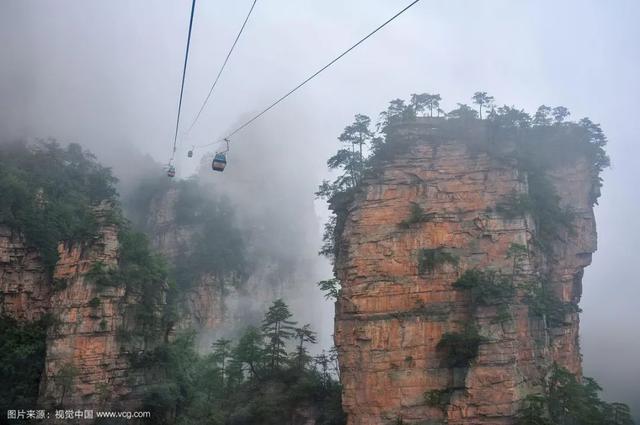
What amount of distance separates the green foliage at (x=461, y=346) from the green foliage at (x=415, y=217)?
596 centimetres

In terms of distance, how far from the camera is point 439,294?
2694 cm

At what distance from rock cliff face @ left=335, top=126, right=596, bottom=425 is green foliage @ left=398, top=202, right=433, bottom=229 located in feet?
0.51

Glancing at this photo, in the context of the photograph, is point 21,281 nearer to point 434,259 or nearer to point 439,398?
point 434,259

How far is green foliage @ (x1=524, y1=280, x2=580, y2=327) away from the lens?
2592cm

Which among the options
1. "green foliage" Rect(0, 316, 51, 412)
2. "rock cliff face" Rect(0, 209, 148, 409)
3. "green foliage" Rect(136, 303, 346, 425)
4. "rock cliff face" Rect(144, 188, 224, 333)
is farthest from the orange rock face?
"rock cliff face" Rect(144, 188, 224, 333)

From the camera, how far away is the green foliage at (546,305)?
2592 centimetres

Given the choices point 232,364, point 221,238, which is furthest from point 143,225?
point 232,364

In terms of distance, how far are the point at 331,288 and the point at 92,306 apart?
14.7 m

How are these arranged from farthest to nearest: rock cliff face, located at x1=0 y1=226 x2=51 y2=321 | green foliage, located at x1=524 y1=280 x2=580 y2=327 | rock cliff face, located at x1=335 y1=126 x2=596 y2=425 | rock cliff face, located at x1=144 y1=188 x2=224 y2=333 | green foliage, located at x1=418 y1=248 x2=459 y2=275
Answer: rock cliff face, located at x1=144 y1=188 x2=224 y2=333
rock cliff face, located at x1=0 y1=226 x2=51 y2=321
green foliage, located at x1=418 y1=248 x2=459 y2=275
green foliage, located at x1=524 y1=280 x2=580 y2=327
rock cliff face, located at x1=335 y1=126 x2=596 y2=425

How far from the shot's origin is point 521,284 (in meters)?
26.0

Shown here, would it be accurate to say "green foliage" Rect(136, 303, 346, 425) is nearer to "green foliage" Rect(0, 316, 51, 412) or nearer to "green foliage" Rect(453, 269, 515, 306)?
"green foliage" Rect(0, 316, 51, 412)

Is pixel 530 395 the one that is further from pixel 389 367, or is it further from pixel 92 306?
pixel 92 306

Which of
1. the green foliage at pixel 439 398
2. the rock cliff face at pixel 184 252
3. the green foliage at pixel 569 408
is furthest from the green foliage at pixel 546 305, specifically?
the rock cliff face at pixel 184 252

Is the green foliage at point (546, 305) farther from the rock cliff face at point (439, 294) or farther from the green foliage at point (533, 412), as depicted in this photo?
the green foliage at point (533, 412)
